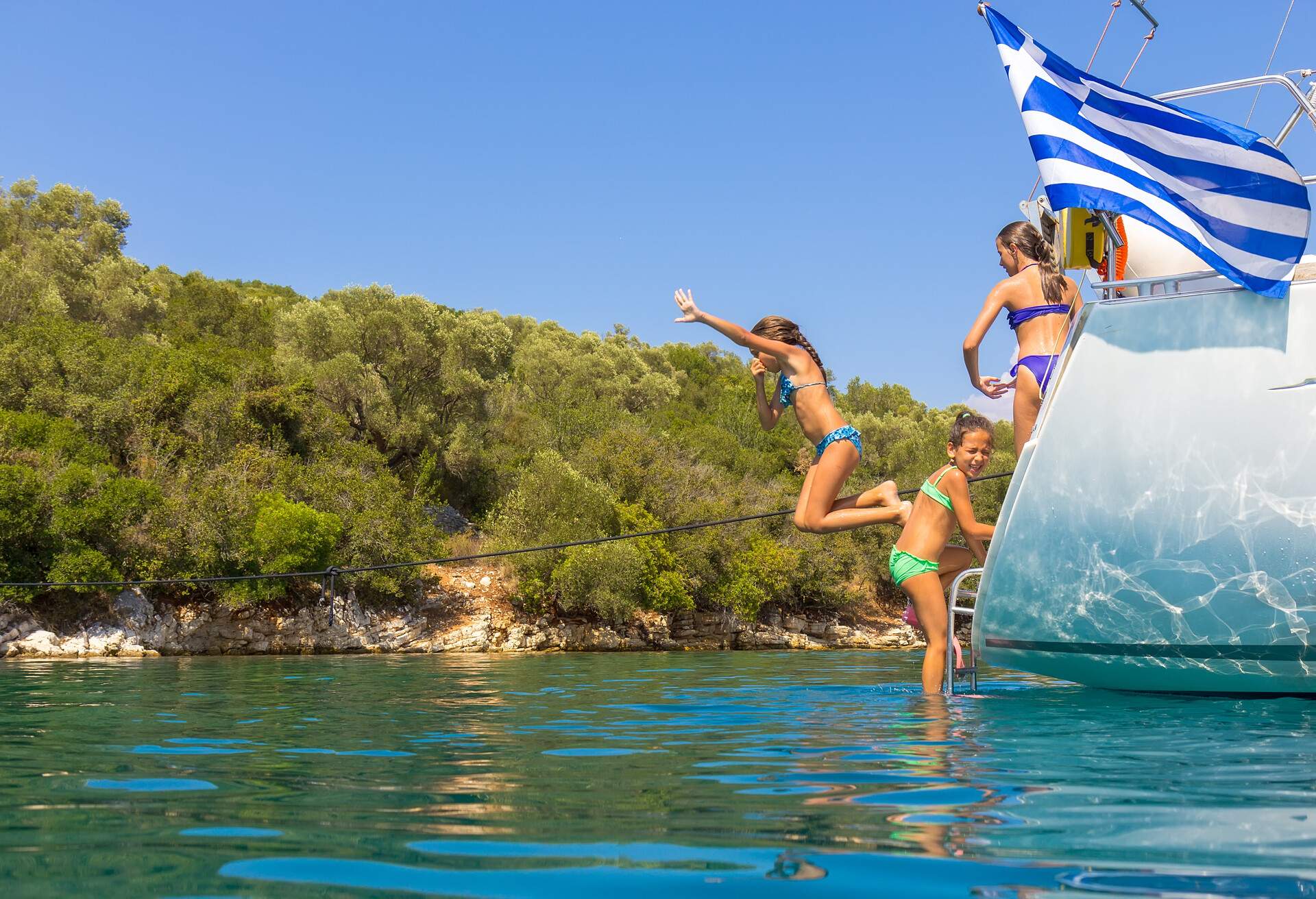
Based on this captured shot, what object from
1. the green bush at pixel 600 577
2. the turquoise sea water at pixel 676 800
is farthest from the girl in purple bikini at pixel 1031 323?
the green bush at pixel 600 577

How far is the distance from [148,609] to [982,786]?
26838 mm

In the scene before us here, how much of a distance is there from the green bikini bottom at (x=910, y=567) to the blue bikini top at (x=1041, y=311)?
5.61ft

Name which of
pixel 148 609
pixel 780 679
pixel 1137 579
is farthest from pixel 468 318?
pixel 1137 579

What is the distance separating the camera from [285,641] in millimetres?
28375

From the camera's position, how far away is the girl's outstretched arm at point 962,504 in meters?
6.98

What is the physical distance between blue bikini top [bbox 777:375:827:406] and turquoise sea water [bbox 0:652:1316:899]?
2.23 meters

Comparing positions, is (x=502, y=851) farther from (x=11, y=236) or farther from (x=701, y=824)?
(x=11, y=236)

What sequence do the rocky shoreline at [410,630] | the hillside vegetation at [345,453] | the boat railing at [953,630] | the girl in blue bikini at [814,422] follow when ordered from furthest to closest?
1. the hillside vegetation at [345,453]
2. the rocky shoreline at [410,630]
3. the girl in blue bikini at [814,422]
4. the boat railing at [953,630]

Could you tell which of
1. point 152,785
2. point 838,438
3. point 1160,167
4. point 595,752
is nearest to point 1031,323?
point 1160,167

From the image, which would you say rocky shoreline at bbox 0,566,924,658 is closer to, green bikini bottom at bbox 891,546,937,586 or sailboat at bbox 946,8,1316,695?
green bikini bottom at bbox 891,546,937,586

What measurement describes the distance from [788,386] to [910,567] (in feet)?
5.25

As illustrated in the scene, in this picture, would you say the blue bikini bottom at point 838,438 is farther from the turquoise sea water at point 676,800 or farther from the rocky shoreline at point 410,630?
the rocky shoreline at point 410,630

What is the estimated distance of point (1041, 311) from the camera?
732 cm

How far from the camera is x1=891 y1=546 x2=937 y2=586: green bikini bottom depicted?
23.8ft
